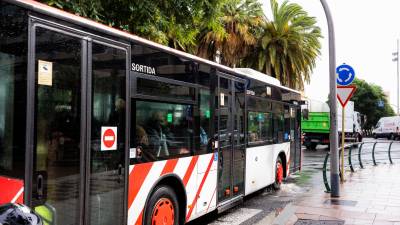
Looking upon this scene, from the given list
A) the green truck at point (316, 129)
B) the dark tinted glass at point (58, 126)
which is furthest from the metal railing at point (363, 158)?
the dark tinted glass at point (58, 126)

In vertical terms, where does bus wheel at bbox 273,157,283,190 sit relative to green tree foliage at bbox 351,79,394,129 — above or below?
below

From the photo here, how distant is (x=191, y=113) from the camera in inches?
264

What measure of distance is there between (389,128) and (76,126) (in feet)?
183

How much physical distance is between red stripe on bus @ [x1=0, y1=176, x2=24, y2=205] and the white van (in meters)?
55.1

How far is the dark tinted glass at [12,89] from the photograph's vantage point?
12.3 ft

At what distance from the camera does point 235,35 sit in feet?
79.5

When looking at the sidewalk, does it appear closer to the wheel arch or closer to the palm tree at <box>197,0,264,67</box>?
the wheel arch

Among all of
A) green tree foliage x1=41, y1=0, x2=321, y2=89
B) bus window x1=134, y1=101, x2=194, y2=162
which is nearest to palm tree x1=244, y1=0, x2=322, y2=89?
green tree foliage x1=41, y1=0, x2=321, y2=89

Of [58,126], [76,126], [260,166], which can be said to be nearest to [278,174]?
[260,166]

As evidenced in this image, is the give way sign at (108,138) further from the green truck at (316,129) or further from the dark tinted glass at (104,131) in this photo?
the green truck at (316,129)

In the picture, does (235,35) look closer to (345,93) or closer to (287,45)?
(287,45)

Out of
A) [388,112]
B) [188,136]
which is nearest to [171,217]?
[188,136]

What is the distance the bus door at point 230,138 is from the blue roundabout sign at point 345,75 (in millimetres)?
4180

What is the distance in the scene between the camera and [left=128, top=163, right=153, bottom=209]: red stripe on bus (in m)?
5.25
